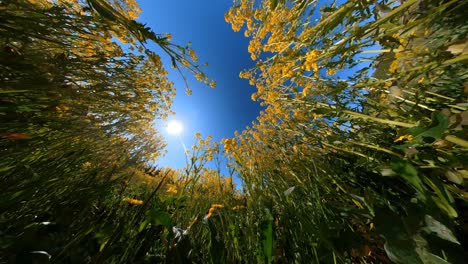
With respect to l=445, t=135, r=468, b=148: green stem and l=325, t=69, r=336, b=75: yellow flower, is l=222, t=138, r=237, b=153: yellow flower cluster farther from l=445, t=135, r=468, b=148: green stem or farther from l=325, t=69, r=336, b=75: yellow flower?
l=445, t=135, r=468, b=148: green stem

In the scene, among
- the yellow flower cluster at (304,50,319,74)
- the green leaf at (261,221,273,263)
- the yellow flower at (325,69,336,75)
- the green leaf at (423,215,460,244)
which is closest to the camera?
the green leaf at (423,215,460,244)

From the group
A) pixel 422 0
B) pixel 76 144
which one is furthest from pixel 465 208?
pixel 76 144

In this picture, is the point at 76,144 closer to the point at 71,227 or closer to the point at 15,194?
the point at 15,194

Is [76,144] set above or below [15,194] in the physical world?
above

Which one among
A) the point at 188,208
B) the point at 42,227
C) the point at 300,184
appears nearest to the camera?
the point at 42,227

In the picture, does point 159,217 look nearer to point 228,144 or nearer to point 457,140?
point 457,140

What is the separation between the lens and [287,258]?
0.83 meters

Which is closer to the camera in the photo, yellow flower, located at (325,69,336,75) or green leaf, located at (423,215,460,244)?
green leaf, located at (423,215,460,244)

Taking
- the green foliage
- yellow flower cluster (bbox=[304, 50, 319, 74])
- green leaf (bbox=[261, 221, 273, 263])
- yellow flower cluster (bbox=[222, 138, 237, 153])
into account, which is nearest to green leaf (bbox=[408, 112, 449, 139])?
the green foliage

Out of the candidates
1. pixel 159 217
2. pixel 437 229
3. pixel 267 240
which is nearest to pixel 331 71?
pixel 437 229

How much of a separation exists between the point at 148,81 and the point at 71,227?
1.84 meters

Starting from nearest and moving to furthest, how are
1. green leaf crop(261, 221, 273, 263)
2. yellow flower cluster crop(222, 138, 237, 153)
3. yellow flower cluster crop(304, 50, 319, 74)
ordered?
green leaf crop(261, 221, 273, 263), yellow flower cluster crop(304, 50, 319, 74), yellow flower cluster crop(222, 138, 237, 153)

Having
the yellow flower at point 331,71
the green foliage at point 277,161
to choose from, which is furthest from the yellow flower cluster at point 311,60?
the yellow flower at point 331,71

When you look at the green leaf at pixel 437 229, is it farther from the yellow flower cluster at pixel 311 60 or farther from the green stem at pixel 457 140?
the yellow flower cluster at pixel 311 60
